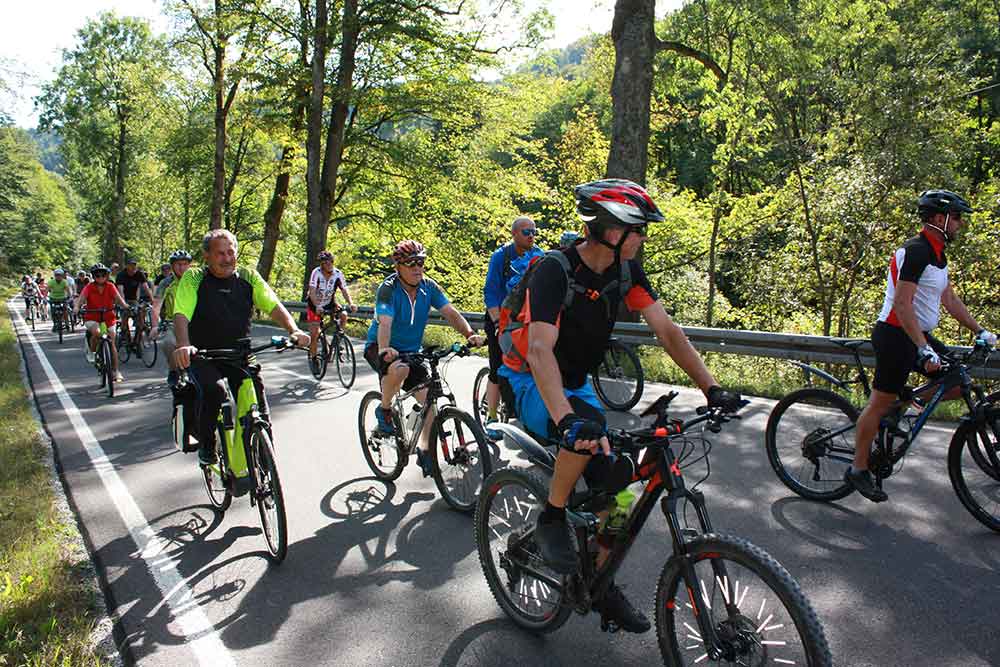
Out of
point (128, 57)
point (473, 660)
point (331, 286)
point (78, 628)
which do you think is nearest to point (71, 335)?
point (331, 286)

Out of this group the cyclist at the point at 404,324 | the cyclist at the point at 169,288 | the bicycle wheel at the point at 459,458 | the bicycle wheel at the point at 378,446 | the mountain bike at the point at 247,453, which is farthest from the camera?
the cyclist at the point at 169,288

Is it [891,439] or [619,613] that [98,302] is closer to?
[619,613]

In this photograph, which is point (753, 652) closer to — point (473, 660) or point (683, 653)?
point (683, 653)

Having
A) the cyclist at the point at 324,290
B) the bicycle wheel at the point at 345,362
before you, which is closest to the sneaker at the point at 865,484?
the bicycle wheel at the point at 345,362

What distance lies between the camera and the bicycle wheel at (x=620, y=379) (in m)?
8.58

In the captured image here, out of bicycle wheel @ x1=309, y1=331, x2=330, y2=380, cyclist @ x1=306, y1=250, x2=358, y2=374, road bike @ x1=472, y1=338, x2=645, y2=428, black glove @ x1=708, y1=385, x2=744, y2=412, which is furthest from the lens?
cyclist @ x1=306, y1=250, x2=358, y2=374

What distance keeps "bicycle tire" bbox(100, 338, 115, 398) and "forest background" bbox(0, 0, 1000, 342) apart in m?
8.82

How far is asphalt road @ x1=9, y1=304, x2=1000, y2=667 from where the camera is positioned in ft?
10.9

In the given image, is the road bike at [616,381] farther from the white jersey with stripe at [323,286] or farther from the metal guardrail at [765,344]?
the white jersey with stripe at [323,286]

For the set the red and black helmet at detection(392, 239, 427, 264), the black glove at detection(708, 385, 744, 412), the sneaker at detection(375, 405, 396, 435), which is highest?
the red and black helmet at detection(392, 239, 427, 264)

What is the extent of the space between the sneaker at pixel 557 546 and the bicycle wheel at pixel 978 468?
9.91ft

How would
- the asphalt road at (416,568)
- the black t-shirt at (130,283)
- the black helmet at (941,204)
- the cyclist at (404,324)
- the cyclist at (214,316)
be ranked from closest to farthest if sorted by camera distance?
the asphalt road at (416,568) → the black helmet at (941,204) → the cyclist at (214,316) → the cyclist at (404,324) → the black t-shirt at (130,283)

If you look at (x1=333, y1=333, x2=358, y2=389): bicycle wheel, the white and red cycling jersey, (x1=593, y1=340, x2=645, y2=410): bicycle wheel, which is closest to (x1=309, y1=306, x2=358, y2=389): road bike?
(x1=333, y1=333, x2=358, y2=389): bicycle wheel

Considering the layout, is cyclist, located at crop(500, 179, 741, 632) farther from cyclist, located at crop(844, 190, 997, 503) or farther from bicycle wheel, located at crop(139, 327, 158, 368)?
bicycle wheel, located at crop(139, 327, 158, 368)
